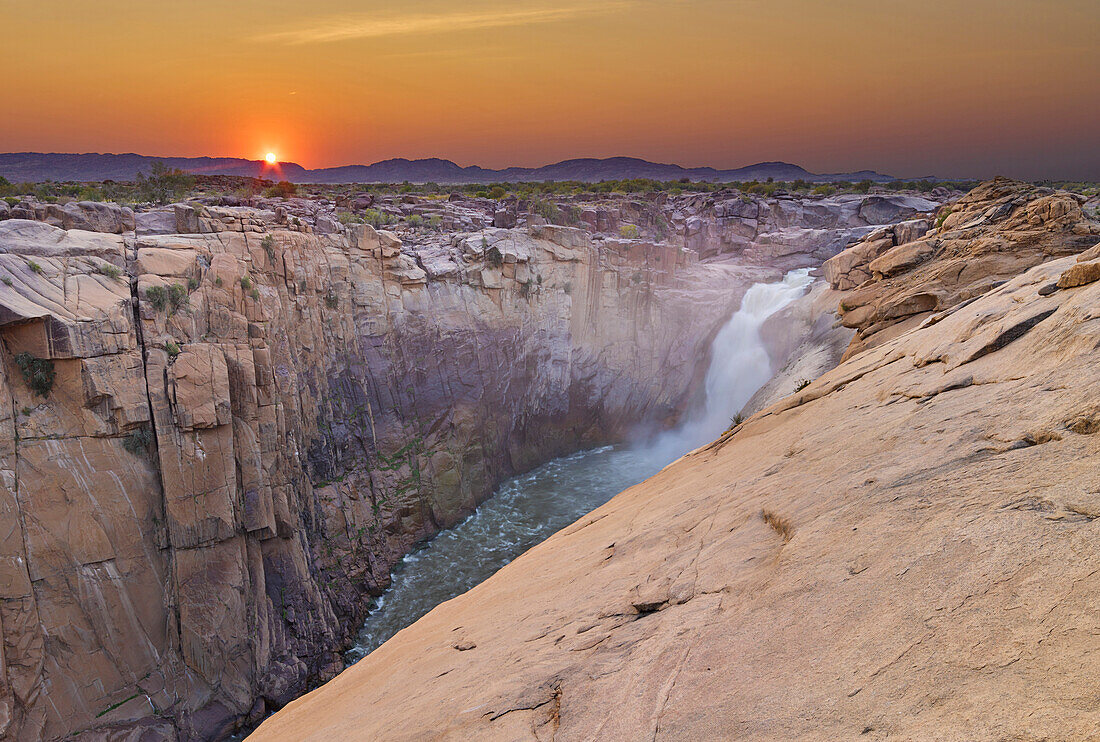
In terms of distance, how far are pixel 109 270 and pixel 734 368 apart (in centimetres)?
2620

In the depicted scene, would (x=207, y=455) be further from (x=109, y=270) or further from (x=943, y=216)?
(x=943, y=216)

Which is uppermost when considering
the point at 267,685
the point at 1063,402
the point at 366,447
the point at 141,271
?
the point at 141,271

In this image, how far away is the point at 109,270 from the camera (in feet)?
47.4

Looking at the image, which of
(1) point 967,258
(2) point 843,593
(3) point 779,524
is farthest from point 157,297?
(1) point 967,258

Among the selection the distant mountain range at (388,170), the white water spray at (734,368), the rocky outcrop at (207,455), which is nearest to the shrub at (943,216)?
the white water spray at (734,368)

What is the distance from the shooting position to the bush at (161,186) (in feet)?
95.1

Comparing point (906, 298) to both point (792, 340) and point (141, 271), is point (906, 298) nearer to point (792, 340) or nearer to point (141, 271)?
point (792, 340)

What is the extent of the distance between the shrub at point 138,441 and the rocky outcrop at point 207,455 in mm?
85

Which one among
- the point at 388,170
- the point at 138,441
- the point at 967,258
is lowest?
the point at 138,441

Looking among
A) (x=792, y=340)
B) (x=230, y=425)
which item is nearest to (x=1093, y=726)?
(x=230, y=425)

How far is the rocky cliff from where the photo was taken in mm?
2541

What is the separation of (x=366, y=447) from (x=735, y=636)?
20.7 m

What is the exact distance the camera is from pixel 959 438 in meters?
4.38

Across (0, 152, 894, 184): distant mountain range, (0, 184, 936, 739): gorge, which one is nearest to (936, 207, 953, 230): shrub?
(0, 184, 936, 739): gorge
